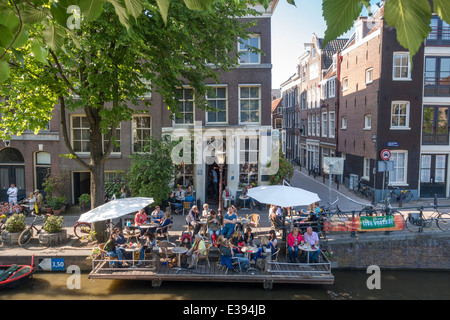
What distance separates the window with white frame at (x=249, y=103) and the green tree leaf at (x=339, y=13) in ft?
62.3

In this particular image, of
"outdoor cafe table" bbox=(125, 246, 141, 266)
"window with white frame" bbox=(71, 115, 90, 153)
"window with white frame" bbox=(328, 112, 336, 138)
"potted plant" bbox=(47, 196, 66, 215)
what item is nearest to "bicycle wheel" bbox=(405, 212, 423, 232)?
"outdoor cafe table" bbox=(125, 246, 141, 266)

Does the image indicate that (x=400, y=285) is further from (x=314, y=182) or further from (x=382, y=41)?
(x=314, y=182)

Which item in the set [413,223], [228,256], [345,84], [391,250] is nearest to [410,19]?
[228,256]

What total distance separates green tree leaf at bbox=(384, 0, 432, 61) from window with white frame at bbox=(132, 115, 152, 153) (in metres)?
19.5

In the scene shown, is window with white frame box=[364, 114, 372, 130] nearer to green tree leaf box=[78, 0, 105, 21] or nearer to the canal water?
the canal water

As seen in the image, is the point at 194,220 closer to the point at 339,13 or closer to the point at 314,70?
the point at 339,13

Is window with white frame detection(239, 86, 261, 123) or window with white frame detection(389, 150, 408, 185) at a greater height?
window with white frame detection(239, 86, 261, 123)

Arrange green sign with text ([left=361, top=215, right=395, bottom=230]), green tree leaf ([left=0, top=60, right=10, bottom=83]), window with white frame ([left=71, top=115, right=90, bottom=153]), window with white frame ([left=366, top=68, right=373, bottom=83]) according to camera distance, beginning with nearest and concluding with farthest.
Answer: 1. green tree leaf ([left=0, top=60, right=10, bottom=83])
2. green sign with text ([left=361, top=215, right=395, bottom=230])
3. window with white frame ([left=71, top=115, right=90, bottom=153])
4. window with white frame ([left=366, top=68, right=373, bottom=83])

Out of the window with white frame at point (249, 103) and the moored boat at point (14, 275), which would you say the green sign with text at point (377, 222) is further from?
the moored boat at point (14, 275)

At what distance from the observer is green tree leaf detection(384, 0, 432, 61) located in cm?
113

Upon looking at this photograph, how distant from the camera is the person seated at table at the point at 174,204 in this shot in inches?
715

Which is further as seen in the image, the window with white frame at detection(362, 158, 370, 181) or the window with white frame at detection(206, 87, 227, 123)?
the window with white frame at detection(362, 158, 370, 181)

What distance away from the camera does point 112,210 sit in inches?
468

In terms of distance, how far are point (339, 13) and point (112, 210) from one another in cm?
1176
